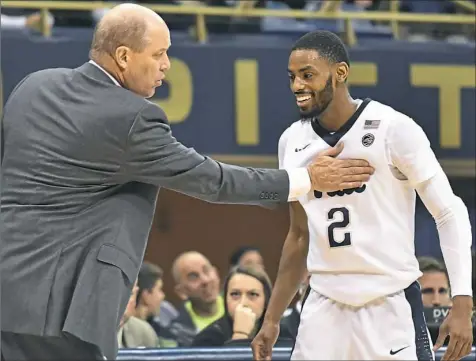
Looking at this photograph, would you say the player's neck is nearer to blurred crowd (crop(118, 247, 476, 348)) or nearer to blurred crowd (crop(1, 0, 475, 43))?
blurred crowd (crop(118, 247, 476, 348))

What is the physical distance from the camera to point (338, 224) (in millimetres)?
4344

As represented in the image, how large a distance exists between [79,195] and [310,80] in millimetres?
1164

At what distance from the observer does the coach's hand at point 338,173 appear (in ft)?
13.9

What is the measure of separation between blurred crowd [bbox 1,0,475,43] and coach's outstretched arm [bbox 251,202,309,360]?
534cm

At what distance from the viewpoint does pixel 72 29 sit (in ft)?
31.8

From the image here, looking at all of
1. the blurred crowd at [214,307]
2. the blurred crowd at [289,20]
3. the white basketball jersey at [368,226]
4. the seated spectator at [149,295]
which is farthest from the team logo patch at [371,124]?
the blurred crowd at [289,20]

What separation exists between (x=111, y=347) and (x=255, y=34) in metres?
6.65

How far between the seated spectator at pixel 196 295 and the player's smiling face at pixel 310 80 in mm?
3155

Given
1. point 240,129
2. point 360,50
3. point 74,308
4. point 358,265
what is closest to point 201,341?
point 358,265

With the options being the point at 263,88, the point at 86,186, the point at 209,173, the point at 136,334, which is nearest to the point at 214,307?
the point at 136,334

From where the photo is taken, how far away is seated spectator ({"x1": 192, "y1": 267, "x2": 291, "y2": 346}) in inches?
250

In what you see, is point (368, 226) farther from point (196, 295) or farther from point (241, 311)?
point (196, 295)

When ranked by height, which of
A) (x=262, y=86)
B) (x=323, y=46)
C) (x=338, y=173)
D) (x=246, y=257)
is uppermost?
(x=323, y=46)

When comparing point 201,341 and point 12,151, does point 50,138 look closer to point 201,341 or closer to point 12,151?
point 12,151
